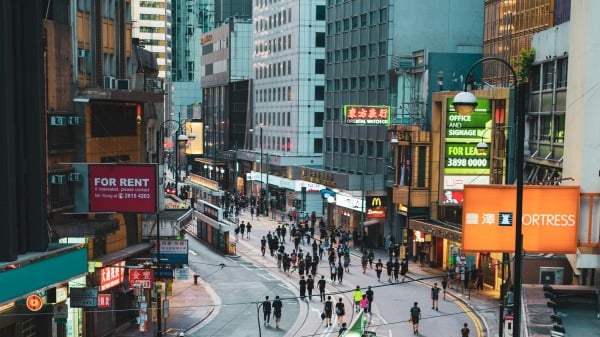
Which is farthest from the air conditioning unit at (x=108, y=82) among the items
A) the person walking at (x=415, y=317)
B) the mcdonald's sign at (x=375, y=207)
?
the mcdonald's sign at (x=375, y=207)

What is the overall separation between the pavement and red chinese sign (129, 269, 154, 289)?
3300 millimetres

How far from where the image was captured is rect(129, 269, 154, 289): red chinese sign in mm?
34750

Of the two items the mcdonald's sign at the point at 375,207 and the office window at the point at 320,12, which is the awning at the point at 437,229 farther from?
the office window at the point at 320,12

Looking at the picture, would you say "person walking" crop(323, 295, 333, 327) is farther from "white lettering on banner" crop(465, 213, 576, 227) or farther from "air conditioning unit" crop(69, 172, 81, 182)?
"white lettering on banner" crop(465, 213, 576, 227)

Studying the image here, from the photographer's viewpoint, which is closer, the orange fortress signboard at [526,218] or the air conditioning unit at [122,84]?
the orange fortress signboard at [526,218]

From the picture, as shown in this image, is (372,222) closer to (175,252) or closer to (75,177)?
(175,252)

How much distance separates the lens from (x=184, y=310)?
138 ft

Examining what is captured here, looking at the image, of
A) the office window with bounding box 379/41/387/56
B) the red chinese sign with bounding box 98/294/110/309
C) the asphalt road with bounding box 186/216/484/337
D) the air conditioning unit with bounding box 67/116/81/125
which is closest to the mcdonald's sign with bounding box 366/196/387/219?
the asphalt road with bounding box 186/216/484/337

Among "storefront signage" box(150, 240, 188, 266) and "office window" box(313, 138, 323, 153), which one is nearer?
"storefront signage" box(150, 240, 188, 266)

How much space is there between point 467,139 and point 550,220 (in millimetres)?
30327

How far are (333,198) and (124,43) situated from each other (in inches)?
1267

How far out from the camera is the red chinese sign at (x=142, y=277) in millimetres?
34750

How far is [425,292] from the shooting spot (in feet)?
151

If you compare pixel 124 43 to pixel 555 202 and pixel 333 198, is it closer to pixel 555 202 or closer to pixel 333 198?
pixel 555 202
